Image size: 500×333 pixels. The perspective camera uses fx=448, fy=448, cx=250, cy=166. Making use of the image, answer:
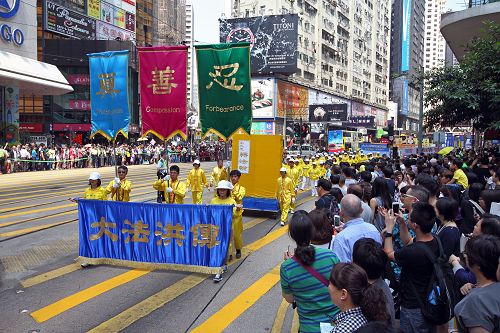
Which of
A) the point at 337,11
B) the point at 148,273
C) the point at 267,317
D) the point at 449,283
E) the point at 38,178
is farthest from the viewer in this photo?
the point at 337,11

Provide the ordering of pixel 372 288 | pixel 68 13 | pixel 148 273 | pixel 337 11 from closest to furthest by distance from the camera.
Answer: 1. pixel 372 288
2. pixel 148 273
3. pixel 68 13
4. pixel 337 11

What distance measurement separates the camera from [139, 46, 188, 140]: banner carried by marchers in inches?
384

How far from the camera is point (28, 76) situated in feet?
88.1

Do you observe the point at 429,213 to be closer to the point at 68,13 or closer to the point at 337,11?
the point at 68,13

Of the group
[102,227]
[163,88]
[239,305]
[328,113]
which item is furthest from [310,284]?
[328,113]

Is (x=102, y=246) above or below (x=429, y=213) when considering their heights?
below

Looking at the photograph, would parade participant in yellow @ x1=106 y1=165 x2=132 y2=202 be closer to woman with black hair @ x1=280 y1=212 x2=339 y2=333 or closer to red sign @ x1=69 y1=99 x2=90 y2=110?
woman with black hair @ x1=280 y1=212 x2=339 y2=333

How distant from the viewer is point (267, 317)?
569 cm

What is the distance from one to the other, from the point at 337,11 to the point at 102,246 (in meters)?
69.6

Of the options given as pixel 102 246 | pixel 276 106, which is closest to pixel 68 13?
pixel 276 106

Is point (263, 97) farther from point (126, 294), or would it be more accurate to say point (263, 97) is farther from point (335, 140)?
point (126, 294)

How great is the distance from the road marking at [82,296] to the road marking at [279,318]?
252cm

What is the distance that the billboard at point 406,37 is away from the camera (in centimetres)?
12238

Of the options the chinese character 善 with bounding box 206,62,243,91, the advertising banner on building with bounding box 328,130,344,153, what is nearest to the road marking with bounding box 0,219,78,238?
the chinese character 善 with bounding box 206,62,243,91
